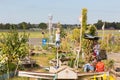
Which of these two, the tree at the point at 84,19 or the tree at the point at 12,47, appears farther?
the tree at the point at 84,19

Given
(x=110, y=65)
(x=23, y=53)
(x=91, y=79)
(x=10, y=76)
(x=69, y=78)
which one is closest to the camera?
(x=69, y=78)

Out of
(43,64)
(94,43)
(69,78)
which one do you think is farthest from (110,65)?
(69,78)

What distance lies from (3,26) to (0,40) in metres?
58.9

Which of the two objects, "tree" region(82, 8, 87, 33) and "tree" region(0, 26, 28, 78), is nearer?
"tree" region(0, 26, 28, 78)

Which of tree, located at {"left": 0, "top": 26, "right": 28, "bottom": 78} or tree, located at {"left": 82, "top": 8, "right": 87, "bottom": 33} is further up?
tree, located at {"left": 82, "top": 8, "right": 87, "bottom": 33}

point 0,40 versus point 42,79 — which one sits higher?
point 0,40

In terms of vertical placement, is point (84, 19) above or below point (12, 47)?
above

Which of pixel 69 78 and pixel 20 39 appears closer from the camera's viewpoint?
pixel 69 78

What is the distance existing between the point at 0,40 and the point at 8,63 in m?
1.22

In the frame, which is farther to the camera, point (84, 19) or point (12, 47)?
point (84, 19)

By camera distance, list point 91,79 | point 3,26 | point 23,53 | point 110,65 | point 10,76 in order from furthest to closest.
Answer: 1. point 3,26
2. point 110,65
3. point 23,53
4. point 10,76
5. point 91,79

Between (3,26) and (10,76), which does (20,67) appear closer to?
(10,76)

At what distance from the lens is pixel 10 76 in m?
16.0

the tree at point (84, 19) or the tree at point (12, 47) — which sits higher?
the tree at point (84, 19)
